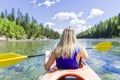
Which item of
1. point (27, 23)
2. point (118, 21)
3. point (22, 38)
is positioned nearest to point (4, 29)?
point (22, 38)

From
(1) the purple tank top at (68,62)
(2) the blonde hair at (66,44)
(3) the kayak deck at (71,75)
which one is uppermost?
(2) the blonde hair at (66,44)

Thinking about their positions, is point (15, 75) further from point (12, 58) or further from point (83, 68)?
point (83, 68)

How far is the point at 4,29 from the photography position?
9425 cm

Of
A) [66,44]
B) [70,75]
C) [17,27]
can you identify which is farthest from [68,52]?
[17,27]

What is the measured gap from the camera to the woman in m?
6.53

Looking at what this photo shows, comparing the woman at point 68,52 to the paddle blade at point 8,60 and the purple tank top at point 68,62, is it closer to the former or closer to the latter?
the purple tank top at point 68,62

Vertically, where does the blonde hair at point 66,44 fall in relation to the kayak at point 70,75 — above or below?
above

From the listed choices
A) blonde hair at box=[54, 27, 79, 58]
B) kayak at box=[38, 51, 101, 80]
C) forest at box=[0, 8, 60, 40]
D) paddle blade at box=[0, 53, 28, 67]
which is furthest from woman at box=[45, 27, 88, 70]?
forest at box=[0, 8, 60, 40]

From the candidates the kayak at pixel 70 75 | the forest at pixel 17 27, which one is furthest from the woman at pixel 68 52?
the forest at pixel 17 27

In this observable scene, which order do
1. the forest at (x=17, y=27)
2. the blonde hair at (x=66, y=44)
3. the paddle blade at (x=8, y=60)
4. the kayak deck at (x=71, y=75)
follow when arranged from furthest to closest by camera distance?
the forest at (x=17, y=27), the paddle blade at (x=8, y=60), the blonde hair at (x=66, y=44), the kayak deck at (x=71, y=75)

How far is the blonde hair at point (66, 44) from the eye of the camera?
6.51m

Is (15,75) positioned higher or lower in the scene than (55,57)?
lower

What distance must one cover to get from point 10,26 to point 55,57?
3774 inches

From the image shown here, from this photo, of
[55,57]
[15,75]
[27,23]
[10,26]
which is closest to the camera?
[55,57]
